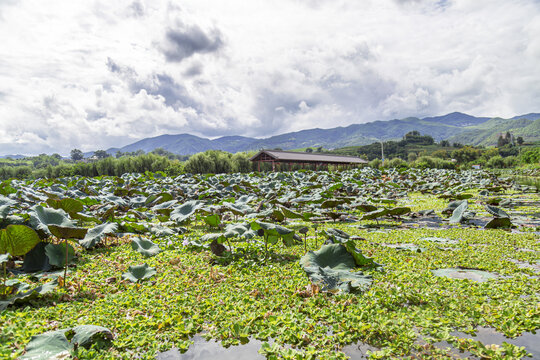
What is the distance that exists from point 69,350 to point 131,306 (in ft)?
2.25

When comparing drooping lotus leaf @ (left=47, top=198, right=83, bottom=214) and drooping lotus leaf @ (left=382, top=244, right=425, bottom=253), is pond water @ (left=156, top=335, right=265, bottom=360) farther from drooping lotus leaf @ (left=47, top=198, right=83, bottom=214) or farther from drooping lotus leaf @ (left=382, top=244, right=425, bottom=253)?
drooping lotus leaf @ (left=47, top=198, right=83, bottom=214)

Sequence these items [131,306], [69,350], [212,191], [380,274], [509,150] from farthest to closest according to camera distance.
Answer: [509,150] → [212,191] → [380,274] → [131,306] → [69,350]

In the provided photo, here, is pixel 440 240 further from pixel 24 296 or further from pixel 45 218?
pixel 45 218

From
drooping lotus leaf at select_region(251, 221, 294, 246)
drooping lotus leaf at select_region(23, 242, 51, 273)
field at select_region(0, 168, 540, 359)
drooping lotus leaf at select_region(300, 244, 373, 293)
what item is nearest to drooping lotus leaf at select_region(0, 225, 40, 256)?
field at select_region(0, 168, 540, 359)

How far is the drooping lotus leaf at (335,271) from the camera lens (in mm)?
2303

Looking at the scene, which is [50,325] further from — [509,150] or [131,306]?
[509,150]

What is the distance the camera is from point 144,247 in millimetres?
3418

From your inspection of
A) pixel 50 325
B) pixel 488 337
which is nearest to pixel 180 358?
pixel 50 325

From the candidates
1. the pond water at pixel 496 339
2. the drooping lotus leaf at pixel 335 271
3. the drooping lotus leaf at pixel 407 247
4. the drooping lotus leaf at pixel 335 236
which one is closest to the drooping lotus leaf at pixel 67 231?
the drooping lotus leaf at pixel 335 271

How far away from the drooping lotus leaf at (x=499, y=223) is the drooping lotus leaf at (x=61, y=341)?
203 inches

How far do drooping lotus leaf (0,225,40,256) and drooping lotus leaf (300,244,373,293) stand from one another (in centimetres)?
216

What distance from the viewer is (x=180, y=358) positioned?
164 cm

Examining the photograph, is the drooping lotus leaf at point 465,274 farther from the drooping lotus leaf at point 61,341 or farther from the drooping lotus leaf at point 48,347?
the drooping lotus leaf at point 48,347

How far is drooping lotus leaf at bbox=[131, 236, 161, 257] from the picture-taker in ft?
10.8
